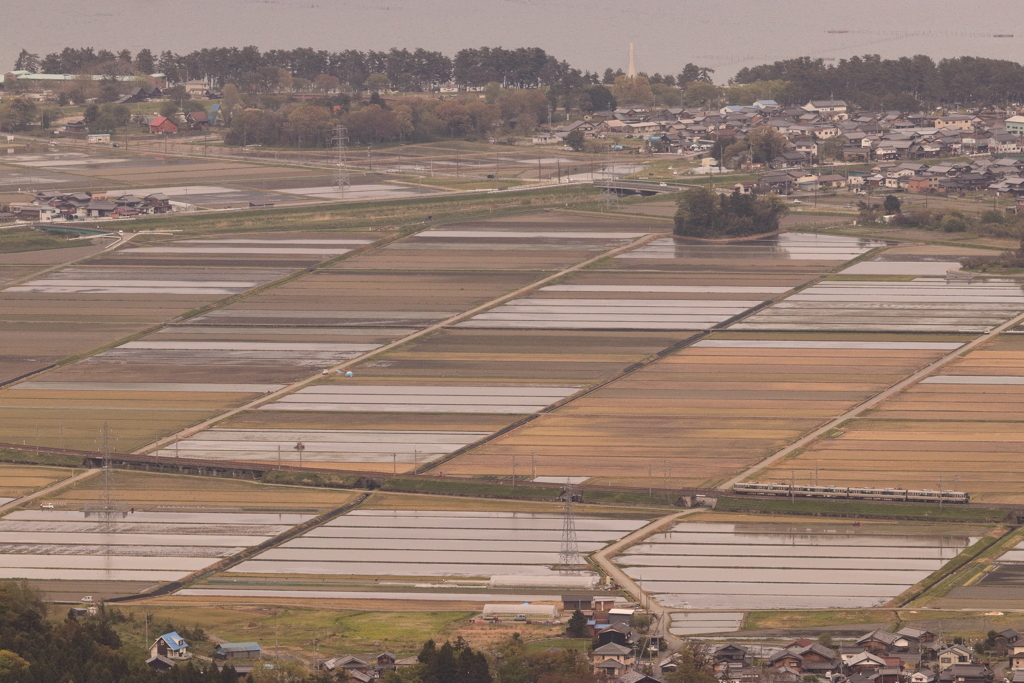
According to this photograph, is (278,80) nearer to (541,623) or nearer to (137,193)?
(137,193)

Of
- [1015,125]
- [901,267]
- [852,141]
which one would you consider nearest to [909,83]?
[1015,125]

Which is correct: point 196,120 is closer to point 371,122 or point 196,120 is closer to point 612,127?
point 371,122

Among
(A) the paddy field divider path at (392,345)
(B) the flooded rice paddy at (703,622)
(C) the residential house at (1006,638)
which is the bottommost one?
(B) the flooded rice paddy at (703,622)

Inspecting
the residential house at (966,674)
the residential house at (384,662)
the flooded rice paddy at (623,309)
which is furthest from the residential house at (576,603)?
the flooded rice paddy at (623,309)

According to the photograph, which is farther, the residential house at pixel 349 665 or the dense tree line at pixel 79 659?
the residential house at pixel 349 665

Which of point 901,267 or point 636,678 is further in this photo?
point 901,267

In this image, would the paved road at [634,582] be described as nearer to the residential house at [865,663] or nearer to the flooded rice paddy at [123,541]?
the residential house at [865,663]

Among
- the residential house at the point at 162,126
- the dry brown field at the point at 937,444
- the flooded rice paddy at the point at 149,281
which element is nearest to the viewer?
the dry brown field at the point at 937,444
